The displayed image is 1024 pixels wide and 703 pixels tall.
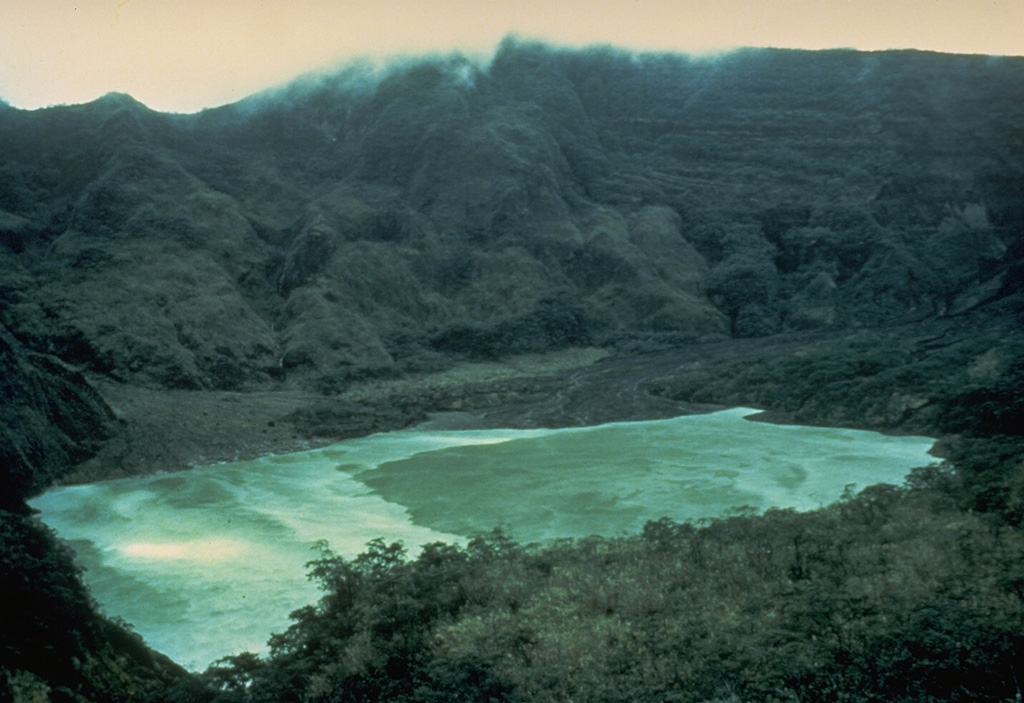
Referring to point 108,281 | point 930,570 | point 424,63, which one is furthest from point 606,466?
point 424,63

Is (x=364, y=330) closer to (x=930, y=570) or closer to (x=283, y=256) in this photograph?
(x=283, y=256)

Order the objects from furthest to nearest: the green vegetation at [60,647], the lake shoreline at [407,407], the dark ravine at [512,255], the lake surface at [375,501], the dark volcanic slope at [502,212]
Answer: the dark volcanic slope at [502,212]
the dark ravine at [512,255]
the lake shoreline at [407,407]
the lake surface at [375,501]
the green vegetation at [60,647]

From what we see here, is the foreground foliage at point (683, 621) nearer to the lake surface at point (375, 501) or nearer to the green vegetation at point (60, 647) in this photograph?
the green vegetation at point (60, 647)

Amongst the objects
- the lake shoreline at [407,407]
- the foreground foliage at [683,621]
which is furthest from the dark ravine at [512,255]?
the foreground foliage at [683,621]

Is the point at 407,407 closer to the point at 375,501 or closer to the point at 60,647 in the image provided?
the point at 375,501

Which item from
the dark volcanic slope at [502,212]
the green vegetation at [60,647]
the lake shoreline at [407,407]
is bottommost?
the lake shoreline at [407,407]

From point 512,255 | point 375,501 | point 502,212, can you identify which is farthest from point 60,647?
point 502,212
